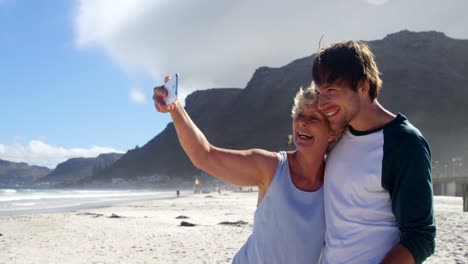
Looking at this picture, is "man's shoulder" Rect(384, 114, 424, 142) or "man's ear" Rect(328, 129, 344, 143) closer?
"man's shoulder" Rect(384, 114, 424, 142)

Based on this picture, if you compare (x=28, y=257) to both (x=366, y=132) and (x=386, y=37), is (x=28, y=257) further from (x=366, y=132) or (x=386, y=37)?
(x=386, y=37)

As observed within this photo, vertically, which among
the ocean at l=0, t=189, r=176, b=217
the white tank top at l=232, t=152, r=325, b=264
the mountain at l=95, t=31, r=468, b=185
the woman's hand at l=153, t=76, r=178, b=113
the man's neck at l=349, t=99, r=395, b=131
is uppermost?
the mountain at l=95, t=31, r=468, b=185

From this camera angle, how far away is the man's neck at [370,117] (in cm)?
164

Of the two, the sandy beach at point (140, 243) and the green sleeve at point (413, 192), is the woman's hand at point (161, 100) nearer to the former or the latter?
the green sleeve at point (413, 192)

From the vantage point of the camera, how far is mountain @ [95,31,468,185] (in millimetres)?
98188

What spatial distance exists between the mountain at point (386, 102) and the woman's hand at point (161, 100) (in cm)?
Result: 9429

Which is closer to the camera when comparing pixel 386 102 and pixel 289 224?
pixel 289 224

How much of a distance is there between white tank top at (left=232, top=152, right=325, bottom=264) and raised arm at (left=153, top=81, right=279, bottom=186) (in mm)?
78

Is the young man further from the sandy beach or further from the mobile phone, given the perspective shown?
the sandy beach

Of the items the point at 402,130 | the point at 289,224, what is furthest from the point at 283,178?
the point at 402,130

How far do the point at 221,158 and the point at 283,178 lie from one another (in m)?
0.28

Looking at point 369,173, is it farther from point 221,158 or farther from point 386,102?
point 386,102

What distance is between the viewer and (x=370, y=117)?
1653mm

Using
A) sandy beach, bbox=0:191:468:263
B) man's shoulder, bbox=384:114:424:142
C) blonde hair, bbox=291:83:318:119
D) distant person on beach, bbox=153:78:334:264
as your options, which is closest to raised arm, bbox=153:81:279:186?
distant person on beach, bbox=153:78:334:264
